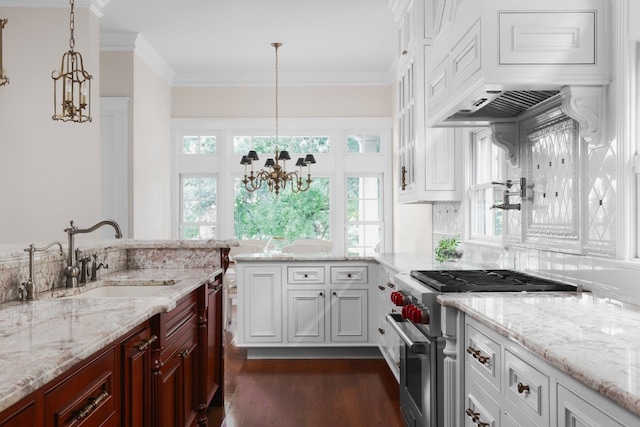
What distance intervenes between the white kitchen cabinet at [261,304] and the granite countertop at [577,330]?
2.60 meters

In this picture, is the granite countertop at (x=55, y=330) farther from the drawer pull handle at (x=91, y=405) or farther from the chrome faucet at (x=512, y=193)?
the chrome faucet at (x=512, y=193)

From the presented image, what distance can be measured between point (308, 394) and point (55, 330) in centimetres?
259

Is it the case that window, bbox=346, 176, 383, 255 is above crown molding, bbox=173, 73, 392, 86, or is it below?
below

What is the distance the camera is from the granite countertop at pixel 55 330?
3.76ft

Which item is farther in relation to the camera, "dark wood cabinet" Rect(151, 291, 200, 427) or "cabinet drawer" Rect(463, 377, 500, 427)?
"dark wood cabinet" Rect(151, 291, 200, 427)

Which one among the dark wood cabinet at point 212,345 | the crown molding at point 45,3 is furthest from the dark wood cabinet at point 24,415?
the crown molding at point 45,3

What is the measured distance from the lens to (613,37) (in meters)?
2.17

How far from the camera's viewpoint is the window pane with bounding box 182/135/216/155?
779 cm

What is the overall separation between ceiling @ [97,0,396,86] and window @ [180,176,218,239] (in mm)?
1355

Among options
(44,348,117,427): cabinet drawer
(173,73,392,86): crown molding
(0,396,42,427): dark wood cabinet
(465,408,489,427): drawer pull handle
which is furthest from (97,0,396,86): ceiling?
(0,396,42,427): dark wood cabinet

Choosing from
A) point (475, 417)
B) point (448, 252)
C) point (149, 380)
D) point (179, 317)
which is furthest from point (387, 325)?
point (149, 380)

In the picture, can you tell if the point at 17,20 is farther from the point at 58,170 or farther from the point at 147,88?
the point at 147,88

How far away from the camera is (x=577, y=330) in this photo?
1.60 m

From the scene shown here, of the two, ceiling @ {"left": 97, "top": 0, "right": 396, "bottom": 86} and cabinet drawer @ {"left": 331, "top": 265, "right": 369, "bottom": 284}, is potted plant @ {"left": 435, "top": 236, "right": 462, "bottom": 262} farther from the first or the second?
ceiling @ {"left": 97, "top": 0, "right": 396, "bottom": 86}
